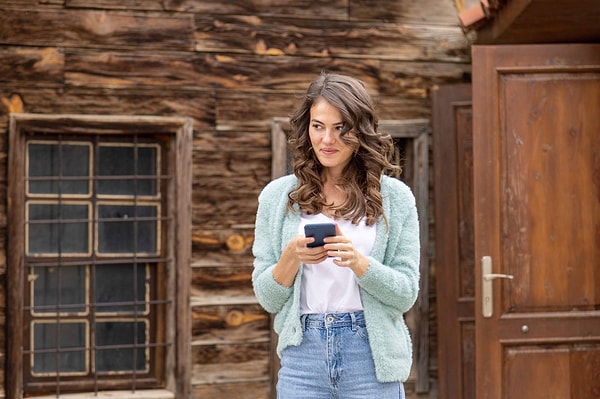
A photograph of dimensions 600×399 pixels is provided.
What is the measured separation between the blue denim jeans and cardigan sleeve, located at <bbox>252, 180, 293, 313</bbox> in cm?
16

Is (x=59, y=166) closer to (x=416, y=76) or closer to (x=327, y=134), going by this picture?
(x=416, y=76)

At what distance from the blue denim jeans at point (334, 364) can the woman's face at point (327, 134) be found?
1.62ft

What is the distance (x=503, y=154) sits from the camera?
5523 mm

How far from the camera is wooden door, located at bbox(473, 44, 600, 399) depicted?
5.48 metres

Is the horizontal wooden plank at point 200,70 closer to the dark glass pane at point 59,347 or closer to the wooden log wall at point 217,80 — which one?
the wooden log wall at point 217,80

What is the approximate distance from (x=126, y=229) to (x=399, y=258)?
306 cm

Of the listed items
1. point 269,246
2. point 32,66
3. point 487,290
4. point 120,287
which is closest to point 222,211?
point 120,287

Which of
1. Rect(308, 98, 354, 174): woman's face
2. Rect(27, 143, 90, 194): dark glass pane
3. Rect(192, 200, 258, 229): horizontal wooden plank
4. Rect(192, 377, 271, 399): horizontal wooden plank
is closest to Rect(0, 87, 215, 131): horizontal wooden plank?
Rect(27, 143, 90, 194): dark glass pane

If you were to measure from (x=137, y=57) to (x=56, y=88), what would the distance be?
49 cm

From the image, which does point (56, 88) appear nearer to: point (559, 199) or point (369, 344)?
point (559, 199)

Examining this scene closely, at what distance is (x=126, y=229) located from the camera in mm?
6023

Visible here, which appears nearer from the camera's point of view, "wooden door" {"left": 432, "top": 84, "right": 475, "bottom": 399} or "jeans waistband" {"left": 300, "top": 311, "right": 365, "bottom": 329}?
"jeans waistband" {"left": 300, "top": 311, "right": 365, "bottom": 329}

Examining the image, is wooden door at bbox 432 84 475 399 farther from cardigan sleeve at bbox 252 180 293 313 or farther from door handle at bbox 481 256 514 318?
cardigan sleeve at bbox 252 180 293 313

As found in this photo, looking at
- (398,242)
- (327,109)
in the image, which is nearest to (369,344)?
(398,242)
